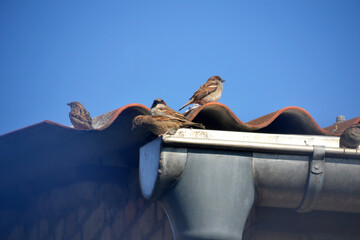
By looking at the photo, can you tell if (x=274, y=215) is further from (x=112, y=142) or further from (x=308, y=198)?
(x=112, y=142)

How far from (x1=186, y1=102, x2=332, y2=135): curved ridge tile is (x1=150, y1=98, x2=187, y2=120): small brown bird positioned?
0.12 meters

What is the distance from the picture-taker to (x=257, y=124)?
11.6ft

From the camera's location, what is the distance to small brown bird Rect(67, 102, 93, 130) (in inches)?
218

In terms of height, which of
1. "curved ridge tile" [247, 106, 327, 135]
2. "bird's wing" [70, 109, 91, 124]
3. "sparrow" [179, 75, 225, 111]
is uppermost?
"sparrow" [179, 75, 225, 111]

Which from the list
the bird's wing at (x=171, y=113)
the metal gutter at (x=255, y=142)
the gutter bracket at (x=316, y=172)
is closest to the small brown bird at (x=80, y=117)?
the bird's wing at (x=171, y=113)

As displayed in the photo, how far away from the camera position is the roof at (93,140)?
3.29 metres

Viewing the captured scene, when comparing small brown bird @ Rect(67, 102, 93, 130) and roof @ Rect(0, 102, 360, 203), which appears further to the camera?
small brown bird @ Rect(67, 102, 93, 130)

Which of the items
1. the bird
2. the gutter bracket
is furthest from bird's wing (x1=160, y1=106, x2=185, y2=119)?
the bird

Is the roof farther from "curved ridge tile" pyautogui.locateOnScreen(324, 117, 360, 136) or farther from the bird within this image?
the bird

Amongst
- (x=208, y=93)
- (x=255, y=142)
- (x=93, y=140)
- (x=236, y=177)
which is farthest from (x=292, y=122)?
(x=93, y=140)

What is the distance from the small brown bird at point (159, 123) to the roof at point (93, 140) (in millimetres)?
137

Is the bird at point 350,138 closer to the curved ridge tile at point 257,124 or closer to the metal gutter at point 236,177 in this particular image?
the metal gutter at point 236,177

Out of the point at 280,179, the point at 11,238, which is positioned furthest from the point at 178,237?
the point at 11,238

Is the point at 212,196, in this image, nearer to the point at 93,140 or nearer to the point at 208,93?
the point at 93,140
